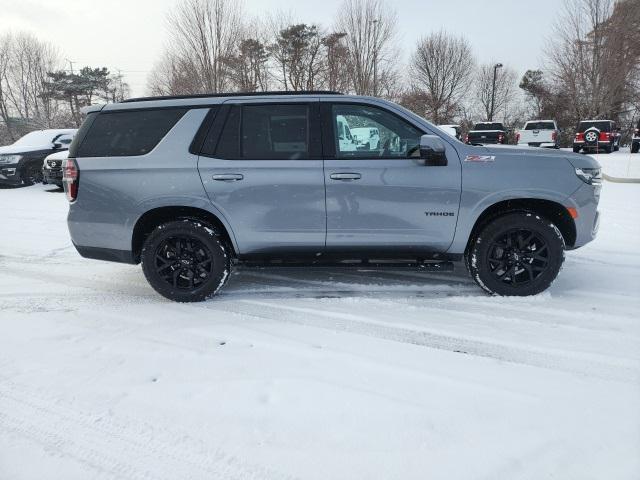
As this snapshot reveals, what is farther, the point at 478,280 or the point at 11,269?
the point at 11,269

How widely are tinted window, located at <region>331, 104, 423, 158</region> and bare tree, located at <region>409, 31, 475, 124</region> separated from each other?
34003mm

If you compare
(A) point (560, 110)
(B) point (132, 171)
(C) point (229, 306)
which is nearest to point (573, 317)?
(C) point (229, 306)

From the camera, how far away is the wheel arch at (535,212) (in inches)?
155

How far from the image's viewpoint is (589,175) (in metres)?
3.85

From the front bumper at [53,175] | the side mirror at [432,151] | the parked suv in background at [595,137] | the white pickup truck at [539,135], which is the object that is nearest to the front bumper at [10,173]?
the front bumper at [53,175]

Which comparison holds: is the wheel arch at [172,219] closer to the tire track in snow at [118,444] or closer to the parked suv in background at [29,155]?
the tire track in snow at [118,444]

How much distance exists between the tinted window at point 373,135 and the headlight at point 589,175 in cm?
138

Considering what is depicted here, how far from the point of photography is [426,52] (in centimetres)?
3684

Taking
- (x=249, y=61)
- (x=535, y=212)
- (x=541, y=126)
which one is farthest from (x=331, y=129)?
(x=541, y=126)

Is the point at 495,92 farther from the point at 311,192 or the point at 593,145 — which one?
the point at 311,192

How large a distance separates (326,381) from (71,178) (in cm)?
296

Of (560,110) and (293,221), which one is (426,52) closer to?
(560,110)

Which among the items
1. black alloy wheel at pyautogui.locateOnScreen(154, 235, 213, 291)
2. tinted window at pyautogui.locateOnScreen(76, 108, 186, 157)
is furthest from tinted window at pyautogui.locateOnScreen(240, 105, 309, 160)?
black alloy wheel at pyautogui.locateOnScreen(154, 235, 213, 291)

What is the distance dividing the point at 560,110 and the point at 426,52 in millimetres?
11266
